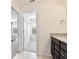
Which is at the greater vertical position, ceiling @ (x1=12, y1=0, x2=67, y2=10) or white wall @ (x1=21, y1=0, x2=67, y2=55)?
ceiling @ (x1=12, y1=0, x2=67, y2=10)

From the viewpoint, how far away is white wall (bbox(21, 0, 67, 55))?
6.43 m

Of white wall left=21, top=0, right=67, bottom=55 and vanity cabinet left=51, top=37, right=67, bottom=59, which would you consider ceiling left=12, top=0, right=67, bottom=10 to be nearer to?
white wall left=21, top=0, right=67, bottom=55

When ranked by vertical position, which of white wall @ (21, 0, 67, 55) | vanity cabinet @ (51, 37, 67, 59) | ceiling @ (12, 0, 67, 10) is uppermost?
ceiling @ (12, 0, 67, 10)

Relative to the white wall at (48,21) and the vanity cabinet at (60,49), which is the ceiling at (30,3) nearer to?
the white wall at (48,21)

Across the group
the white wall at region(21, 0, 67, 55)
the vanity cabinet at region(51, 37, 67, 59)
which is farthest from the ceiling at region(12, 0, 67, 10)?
the vanity cabinet at region(51, 37, 67, 59)

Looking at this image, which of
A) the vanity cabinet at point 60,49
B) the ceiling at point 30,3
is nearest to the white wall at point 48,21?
the ceiling at point 30,3

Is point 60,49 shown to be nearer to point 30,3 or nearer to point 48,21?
point 48,21

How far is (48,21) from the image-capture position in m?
6.54

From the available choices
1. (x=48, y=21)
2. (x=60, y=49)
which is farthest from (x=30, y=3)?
(x=60, y=49)

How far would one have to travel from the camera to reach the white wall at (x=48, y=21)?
21.1 feet
